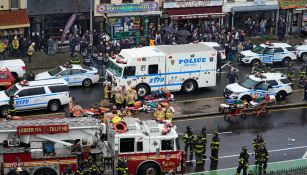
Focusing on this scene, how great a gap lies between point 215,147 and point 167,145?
3200 mm

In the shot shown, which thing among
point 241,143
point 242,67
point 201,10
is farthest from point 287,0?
point 241,143

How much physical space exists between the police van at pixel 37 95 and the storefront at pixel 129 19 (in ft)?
49.6

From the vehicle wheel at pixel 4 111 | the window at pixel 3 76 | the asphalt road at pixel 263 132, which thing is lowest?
the asphalt road at pixel 263 132

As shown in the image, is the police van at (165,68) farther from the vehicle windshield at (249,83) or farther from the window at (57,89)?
the window at (57,89)

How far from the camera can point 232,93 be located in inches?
1601

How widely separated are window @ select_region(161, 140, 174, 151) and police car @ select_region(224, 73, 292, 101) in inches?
454

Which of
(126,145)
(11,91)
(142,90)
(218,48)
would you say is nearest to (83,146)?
(126,145)

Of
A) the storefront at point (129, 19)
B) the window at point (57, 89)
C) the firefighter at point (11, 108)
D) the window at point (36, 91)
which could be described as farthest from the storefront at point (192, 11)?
the firefighter at point (11, 108)

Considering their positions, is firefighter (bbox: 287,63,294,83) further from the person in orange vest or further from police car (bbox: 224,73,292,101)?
the person in orange vest

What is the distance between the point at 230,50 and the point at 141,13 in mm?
7964

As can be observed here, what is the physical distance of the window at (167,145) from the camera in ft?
97.1

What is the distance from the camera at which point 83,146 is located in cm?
2912

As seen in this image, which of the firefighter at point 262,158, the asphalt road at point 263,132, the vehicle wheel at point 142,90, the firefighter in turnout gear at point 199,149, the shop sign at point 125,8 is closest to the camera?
the firefighter at point 262,158

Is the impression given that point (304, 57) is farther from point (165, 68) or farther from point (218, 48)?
point (165, 68)
